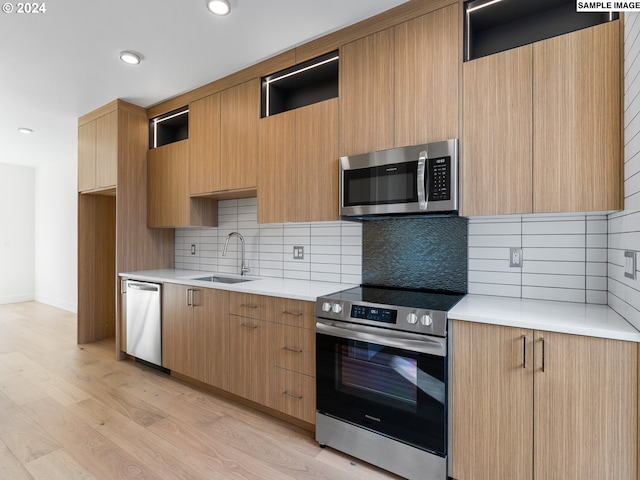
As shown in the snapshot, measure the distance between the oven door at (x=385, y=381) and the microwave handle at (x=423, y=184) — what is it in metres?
0.73

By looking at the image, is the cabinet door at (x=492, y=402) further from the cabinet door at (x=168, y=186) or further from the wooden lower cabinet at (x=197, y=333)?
the cabinet door at (x=168, y=186)

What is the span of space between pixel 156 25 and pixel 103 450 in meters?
2.67

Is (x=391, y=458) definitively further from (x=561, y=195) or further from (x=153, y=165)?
(x=153, y=165)

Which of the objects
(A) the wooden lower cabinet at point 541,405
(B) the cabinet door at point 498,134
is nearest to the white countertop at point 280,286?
(A) the wooden lower cabinet at point 541,405

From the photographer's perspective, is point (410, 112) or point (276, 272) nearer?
point (410, 112)

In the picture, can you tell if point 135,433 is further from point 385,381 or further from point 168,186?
point 168,186

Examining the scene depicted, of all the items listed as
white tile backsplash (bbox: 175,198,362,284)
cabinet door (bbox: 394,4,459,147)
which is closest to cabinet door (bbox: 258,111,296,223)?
white tile backsplash (bbox: 175,198,362,284)

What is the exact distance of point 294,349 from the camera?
2.17m

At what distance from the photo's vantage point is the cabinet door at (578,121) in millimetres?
1503

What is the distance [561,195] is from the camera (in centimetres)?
161

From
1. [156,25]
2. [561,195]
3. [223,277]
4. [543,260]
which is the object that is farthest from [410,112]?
[223,277]

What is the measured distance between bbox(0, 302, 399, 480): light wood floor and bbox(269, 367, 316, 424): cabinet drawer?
14 centimetres

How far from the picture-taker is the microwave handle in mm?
1881

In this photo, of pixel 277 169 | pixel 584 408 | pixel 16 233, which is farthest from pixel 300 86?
pixel 16 233
